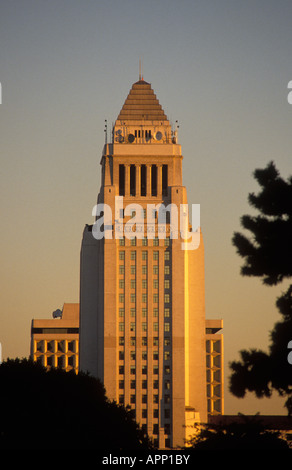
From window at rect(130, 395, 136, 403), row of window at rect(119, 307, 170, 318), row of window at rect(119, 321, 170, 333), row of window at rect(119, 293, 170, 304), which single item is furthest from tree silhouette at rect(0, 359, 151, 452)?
row of window at rect(119, 293, 170, 304)

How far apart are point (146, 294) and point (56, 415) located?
246ft

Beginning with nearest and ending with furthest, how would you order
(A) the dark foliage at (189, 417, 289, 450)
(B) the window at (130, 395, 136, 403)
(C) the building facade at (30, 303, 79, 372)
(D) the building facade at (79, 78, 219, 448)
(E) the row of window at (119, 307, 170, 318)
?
(A) the dark foliage at (189, 417, 289, 450)
(B) the window at (130, 395, 136, 403)
(D) the building facade at (79, 78, 219, 448)
(E) the row of window at (119, 307, 170, 318)
(C) the building facade at (30, 303, 79, 372)

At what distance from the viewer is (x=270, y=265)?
1937 inches

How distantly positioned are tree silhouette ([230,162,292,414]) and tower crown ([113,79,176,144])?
93992mm

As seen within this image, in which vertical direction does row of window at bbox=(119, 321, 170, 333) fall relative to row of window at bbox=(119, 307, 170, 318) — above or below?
below

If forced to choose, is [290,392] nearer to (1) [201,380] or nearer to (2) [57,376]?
(2) [57,376]

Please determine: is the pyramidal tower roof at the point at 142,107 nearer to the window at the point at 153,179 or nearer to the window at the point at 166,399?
the window at the point at 153,179

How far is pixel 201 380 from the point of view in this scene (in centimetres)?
13212

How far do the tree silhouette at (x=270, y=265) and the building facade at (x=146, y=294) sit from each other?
7939 cm

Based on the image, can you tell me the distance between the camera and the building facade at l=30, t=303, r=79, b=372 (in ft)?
579

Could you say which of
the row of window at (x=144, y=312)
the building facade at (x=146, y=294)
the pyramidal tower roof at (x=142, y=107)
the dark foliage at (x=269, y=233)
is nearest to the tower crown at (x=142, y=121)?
the pyramidal tower roof at (x=142, y=107)

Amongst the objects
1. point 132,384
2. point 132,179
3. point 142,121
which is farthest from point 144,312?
point 142,121

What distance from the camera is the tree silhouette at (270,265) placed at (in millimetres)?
47812

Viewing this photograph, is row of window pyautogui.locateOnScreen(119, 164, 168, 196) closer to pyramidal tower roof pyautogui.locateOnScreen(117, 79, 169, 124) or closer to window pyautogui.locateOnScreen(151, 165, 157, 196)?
window pyautogui.locateOnScreen(151, 165, 157, 196)
